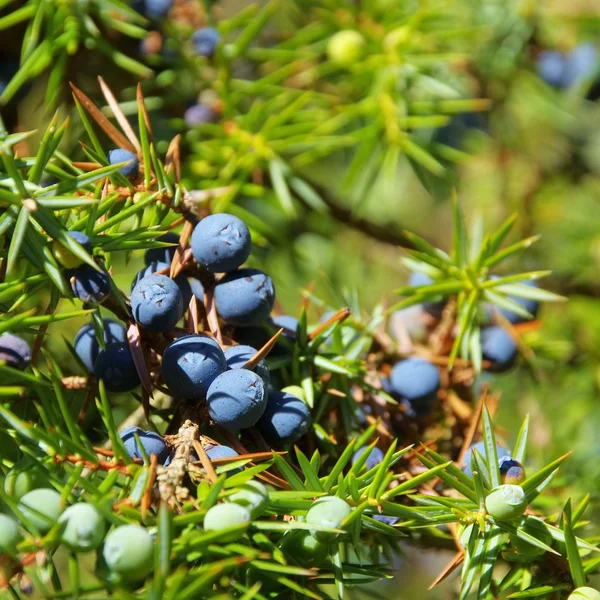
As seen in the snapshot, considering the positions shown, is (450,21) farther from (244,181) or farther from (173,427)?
(173,427)

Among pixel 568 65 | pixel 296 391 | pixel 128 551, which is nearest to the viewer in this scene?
pixel 128 551

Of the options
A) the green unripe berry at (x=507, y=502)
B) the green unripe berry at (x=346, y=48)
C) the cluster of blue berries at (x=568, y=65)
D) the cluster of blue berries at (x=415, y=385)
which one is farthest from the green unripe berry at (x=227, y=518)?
the cluster of blue berries at (x=568, y=65)

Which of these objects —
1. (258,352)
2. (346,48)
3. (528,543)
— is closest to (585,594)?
(528,543)

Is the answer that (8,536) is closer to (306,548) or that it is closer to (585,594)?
(306,548)

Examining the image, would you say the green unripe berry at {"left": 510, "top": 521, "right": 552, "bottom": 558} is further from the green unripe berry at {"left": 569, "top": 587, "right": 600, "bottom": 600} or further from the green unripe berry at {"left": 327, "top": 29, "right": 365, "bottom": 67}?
the green unripe berry at {"left": 327, "top": 29, "right": 365, "bottom": 67}

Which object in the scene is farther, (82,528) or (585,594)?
(585,594)

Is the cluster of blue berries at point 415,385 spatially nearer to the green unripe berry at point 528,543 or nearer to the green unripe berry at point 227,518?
the green unripe berry at point 528,543

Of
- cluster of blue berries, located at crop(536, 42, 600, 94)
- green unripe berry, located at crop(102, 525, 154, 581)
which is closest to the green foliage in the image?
green unripe berry, located at crop(102, 525, 154, 581)
